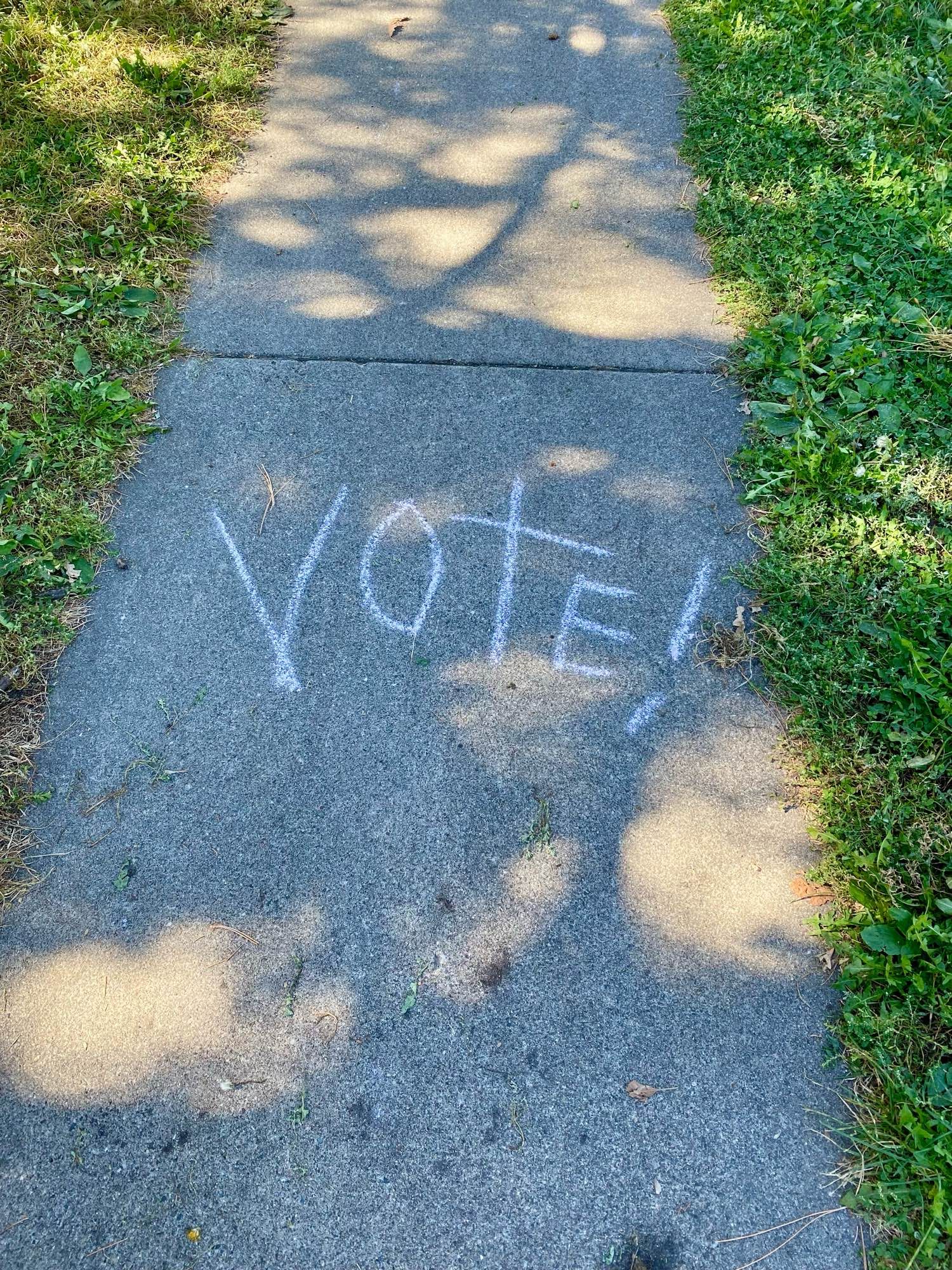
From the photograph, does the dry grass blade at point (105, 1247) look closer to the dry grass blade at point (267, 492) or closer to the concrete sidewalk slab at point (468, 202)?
the dry grass blade at point (267, 492)

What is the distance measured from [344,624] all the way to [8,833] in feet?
3.69

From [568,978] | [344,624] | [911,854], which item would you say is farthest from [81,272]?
[911,854]

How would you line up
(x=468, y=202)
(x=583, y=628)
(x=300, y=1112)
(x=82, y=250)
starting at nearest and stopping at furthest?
1. (x=300, y=1112)
2. (x=583, y=628)
3. (x=82, y=250)
4. (x=468, y=202)

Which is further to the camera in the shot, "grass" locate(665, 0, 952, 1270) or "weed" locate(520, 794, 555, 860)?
"weed" locate(520, 794, 555, 860)

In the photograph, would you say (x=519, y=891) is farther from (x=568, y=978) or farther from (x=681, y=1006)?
(x=681, y=1006)

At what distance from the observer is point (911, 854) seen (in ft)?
7.29

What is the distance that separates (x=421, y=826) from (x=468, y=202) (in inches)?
122

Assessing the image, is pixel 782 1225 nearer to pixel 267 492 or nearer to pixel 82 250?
pixel 267 492

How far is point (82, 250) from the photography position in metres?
3.72

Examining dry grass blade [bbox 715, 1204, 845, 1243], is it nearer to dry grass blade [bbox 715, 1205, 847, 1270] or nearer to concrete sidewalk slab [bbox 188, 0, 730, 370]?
dry grass blade [bbox 715, 1205, 847, 1270]

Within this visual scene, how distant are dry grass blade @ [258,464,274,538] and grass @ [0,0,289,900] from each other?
0.50 m

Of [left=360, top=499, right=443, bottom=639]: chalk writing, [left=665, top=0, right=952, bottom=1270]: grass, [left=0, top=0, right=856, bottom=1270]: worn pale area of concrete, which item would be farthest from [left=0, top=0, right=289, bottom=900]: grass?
[left=665, top=0, right=952, bottom=1270]: grass

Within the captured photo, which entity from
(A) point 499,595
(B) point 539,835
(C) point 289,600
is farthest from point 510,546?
(B) point 539,835

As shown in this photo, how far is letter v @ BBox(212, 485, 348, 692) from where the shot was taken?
8.77 ft
